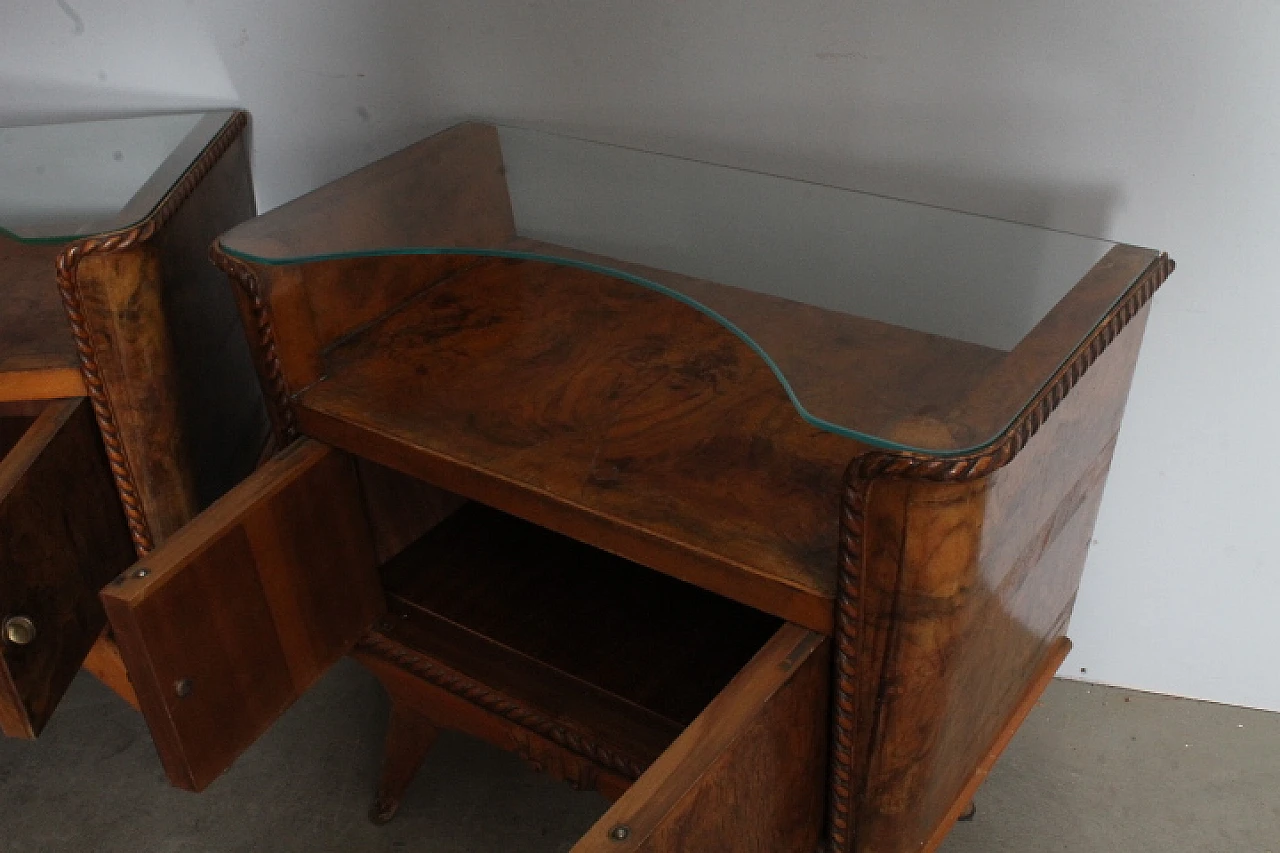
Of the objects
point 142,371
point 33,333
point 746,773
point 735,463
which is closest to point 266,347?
point 142,371

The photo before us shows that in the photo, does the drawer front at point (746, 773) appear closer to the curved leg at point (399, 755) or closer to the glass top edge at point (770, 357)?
the glass top edge at point (770, 357)

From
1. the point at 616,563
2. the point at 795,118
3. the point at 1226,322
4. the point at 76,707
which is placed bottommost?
the point at 76,707

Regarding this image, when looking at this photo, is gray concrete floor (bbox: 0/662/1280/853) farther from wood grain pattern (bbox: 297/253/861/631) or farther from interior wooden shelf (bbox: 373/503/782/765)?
wood grain pattern (bbox: 297/253/861/631)

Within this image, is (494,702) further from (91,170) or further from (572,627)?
(91,170)

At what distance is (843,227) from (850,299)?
10 centimetres

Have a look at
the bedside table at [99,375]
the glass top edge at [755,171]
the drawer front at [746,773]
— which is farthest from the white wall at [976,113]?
the drawer front at [746,773]

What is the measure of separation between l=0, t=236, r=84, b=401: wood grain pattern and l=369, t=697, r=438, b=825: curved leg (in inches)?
13.3

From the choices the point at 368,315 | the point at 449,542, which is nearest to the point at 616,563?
the point at 449,542

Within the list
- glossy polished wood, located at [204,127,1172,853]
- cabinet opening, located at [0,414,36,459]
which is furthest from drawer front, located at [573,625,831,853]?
cabinet opening, located at [0,414,36,459]

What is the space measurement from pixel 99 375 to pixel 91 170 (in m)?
0.20

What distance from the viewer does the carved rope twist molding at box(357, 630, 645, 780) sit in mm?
809

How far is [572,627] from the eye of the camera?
2.96 ft

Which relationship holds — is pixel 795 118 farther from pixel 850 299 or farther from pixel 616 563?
pixel 616 563

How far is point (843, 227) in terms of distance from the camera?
81cm
